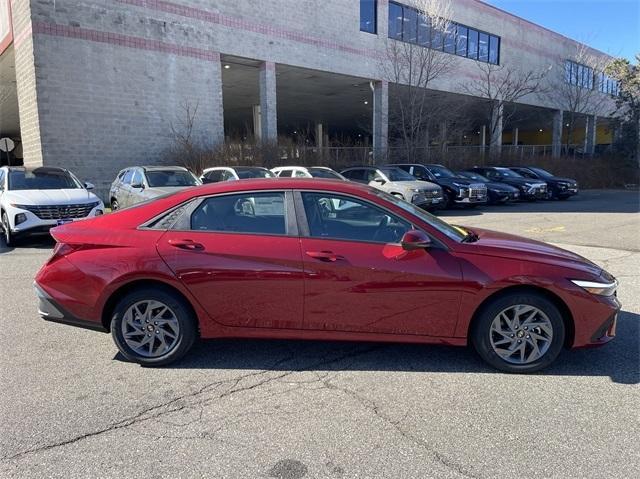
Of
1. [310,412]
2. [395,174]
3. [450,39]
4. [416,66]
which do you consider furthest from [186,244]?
[450,39]

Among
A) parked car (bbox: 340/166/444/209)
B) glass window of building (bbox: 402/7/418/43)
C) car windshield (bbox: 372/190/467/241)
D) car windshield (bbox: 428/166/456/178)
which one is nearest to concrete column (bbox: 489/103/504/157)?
glass window of building (bbox: 402/7/418/43)

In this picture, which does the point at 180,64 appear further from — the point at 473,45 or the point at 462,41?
the point at 473,45

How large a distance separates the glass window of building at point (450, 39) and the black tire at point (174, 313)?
2861 cm

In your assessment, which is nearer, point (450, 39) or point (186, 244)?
point (186, 244)

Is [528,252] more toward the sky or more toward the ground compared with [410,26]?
more toward the ground

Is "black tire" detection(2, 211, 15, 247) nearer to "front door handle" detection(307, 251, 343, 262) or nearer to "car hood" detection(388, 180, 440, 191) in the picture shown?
"front door handle" detection(307, 251, 343, 262)

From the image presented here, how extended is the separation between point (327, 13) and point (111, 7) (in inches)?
425

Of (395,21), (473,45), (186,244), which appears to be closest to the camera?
(186,244)

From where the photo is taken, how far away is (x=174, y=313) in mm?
3887

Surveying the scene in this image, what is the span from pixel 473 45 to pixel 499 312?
32.8 m

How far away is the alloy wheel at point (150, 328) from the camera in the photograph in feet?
12.9

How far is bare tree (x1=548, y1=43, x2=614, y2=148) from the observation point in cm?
3959

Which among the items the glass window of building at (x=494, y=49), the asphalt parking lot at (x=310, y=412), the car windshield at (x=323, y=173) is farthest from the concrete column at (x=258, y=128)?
the asphalt parking lot at (x=310, y=412)

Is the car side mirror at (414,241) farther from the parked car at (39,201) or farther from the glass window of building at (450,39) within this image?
the glass window of building at (450,39)
